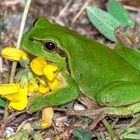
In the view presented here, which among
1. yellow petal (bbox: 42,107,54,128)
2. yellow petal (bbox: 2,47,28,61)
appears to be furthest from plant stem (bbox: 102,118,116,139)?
yellow petal (bbox: 2,47,28,61)

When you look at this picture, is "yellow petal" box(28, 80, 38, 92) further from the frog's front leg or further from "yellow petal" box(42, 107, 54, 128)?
"yellow petal" box(42, 107, 54, 128)

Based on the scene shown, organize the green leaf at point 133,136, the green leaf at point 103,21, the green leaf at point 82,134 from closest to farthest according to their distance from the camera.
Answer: the green leaf at point 82,134 < the green leaf at point 133,136 < the green leaf at point 103,21

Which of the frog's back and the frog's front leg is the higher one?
the frog's back

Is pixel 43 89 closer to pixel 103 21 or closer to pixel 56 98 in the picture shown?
pixel 56 98

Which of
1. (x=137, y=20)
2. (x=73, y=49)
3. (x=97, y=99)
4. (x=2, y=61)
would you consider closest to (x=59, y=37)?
(x=73, y=49)

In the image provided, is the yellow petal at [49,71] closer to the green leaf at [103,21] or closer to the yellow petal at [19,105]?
the yellow petal at [19,105]

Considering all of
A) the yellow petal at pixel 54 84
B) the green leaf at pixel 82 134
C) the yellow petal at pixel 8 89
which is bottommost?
the green leaf at pixel 82 134

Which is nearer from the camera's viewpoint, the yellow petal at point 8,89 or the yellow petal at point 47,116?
the yellow petal at point 8,89

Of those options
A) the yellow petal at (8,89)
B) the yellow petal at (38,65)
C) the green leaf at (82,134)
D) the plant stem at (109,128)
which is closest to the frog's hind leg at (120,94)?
the plant stem at (109,128)
